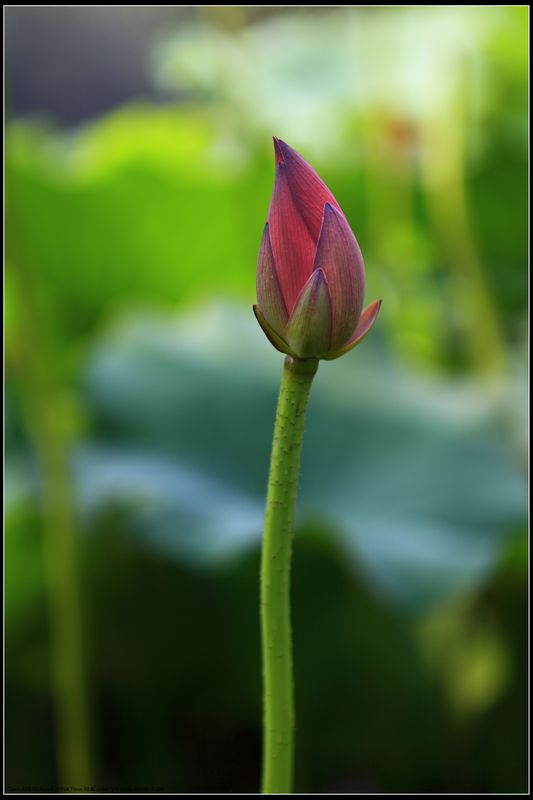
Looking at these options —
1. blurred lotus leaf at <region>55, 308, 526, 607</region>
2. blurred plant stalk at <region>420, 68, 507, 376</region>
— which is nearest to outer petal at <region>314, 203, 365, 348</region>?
blurred lotus leaf at <region>55, 308, 526, 607</region>

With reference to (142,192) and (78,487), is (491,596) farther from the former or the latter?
(142,192)

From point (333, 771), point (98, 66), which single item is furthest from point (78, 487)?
point (98, 66)

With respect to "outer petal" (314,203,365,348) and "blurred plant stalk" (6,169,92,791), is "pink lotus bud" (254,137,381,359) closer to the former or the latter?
"outer petal" (314,203,365,348)

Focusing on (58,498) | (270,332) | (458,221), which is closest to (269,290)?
(270,332)

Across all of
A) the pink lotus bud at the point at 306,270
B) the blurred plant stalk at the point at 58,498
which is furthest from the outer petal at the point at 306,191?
the blurred plant stalk at the point at 58,498

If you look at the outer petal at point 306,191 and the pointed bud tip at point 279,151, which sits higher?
the pointed bud tip at point 279,151

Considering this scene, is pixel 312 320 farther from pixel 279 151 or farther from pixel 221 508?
pixel 221 508

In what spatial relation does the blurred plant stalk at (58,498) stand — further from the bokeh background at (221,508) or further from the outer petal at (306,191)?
the outer petal at (306,191)
